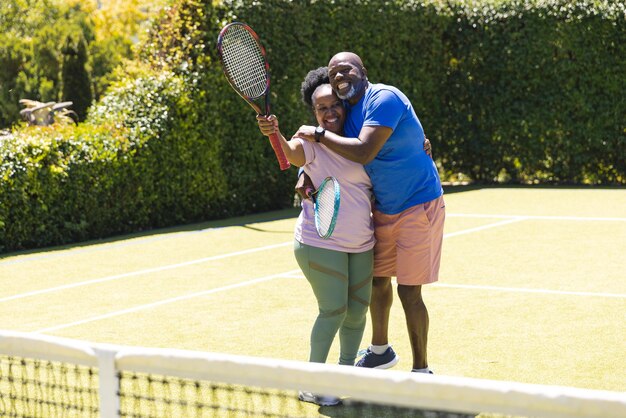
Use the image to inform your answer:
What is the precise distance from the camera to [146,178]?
46.3 feet

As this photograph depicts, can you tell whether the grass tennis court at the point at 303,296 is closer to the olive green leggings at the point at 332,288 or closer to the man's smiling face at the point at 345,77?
the olive green leggings at the point at 332,288

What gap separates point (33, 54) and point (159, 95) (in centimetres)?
967

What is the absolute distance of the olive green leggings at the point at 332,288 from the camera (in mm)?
5750

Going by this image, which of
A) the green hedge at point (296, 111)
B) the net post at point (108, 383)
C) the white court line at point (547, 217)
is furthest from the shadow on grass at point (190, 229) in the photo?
the net post at point (108, 383)

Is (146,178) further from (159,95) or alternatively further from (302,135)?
(302,135)

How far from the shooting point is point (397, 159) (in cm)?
590

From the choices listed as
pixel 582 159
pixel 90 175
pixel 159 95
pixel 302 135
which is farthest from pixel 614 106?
pixel 302 135

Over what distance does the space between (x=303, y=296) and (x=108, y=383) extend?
18.8 ft

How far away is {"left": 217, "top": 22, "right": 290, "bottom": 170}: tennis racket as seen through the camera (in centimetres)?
630

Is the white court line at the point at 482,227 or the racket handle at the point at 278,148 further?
the white court line at the point at 482,227

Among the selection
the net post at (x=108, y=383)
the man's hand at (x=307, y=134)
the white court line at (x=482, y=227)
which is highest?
the man's hand at (x=307, y=134)

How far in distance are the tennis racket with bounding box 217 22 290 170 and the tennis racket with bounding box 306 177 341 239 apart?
70cm

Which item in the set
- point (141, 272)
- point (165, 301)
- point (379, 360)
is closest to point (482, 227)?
point (141, 272)

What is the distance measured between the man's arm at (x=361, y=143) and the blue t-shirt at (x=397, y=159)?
4.1 inches
